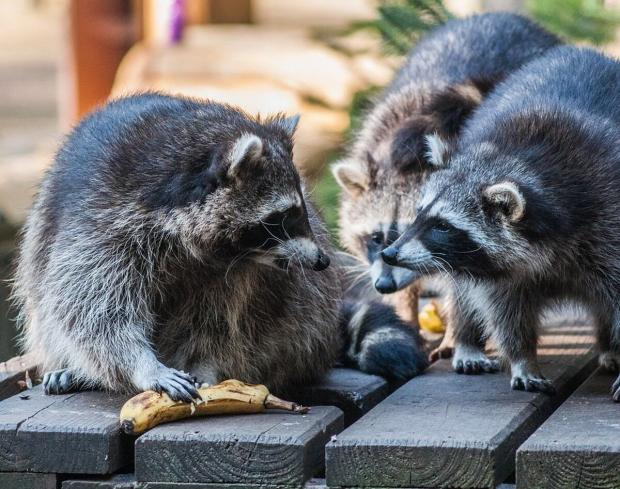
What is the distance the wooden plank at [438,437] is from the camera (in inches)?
115

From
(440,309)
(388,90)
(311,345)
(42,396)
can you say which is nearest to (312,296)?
(311,345)

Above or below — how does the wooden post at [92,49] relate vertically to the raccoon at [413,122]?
above

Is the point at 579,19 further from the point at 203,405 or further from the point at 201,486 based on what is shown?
the point at 201,486

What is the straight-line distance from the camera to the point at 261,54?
340 inches

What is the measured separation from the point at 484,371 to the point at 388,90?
1.72 meters

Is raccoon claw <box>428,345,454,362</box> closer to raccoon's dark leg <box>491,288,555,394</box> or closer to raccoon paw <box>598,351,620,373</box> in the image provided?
raccoon's dark leg <box>491,288,555,394</box>

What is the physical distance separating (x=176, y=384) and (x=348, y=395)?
523 millimetres

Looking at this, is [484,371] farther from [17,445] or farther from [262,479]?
[17,445]

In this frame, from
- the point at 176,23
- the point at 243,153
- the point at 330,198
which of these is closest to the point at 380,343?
the point at 243,153

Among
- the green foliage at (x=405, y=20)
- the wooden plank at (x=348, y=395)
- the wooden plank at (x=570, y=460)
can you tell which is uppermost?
the green foliage at (x=405, y=20)

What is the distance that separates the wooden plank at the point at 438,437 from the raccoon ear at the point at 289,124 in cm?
78

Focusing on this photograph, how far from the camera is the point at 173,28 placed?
8.99m

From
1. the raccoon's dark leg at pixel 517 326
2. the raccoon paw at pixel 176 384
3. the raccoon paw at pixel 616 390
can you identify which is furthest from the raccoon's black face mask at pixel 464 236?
the raccoon paw at pixel 176 384

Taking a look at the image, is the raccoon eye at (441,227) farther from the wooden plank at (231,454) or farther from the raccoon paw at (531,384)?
the wooden plank at (231,454)
